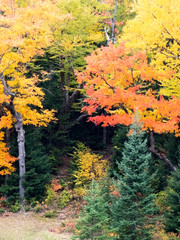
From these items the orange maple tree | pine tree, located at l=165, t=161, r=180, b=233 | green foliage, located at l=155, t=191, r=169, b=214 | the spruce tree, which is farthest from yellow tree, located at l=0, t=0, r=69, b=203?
pine tree, located at l=165, t=161, r=180, b=233

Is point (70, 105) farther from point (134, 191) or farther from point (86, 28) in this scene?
Answer: point (134, 191)

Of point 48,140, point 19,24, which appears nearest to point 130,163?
point 19,24

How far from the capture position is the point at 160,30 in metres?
11.7

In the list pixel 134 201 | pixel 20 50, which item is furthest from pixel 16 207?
pixel 20 50

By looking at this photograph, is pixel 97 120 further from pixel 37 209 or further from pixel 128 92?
pixel 37 209

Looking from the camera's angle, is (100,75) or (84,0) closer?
(100,75)

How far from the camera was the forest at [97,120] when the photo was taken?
1040 centimetres

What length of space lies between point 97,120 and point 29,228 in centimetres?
643

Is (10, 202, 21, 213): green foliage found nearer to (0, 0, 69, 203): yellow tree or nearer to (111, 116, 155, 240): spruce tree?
(0, 0, 69, 203): yellow tree

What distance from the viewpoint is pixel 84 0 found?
20812mm

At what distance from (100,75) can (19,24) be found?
5145mm

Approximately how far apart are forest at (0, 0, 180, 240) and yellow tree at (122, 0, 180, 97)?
0.15 ft

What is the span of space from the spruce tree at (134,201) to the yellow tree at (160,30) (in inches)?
139

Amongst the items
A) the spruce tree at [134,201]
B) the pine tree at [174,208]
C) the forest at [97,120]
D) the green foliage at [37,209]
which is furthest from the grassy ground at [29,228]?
the pine tree at [174,208]
